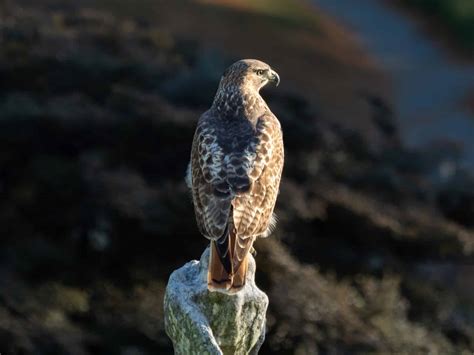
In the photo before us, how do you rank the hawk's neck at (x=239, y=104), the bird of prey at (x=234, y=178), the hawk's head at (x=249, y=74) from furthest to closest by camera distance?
the hawk's head at (x=249, y=74)
the hawk's neck at (x=239, y=104)
the bird of prey at (x=234, y=178)

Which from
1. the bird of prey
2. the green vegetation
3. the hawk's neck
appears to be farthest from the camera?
the green vegetation

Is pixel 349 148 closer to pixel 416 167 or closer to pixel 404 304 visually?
pixel 416 167

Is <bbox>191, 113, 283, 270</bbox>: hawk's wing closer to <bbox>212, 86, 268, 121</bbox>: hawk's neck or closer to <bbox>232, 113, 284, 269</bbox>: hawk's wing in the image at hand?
<bbox>232, 113, 284, 269</bbox>: hawk's wing

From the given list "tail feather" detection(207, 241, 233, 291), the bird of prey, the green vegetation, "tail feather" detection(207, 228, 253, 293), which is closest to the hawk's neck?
the bird of prey

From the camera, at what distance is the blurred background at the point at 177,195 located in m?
13.6

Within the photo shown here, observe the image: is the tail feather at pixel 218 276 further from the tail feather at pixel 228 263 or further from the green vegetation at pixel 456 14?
the green vegetation at pixel 456 14

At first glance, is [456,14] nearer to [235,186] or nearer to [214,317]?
[235,186]

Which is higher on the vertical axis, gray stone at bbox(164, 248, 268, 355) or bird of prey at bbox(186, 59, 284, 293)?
bird of prey at bbox(186, 59, 284, 293)

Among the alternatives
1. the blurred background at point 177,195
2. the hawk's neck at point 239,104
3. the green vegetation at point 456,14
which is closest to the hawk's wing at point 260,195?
the hawk's neck at point 239,104

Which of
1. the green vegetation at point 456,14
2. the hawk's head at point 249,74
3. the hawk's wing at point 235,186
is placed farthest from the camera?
the green vegetation at point 456,14

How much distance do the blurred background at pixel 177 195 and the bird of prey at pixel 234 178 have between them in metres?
5.76

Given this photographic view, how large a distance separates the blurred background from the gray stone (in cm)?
675

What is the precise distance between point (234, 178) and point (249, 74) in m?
1.35

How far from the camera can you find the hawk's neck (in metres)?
7.43
